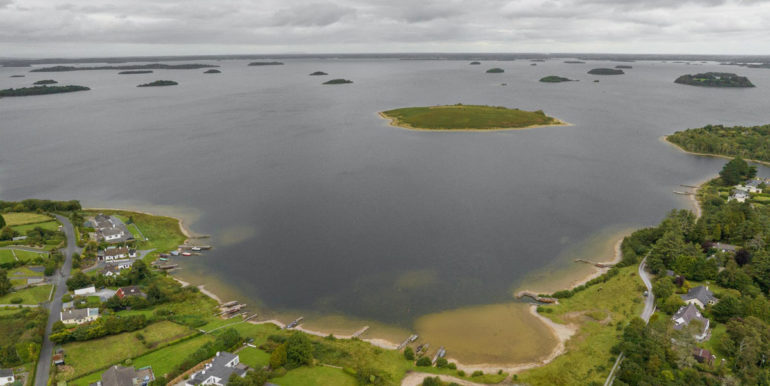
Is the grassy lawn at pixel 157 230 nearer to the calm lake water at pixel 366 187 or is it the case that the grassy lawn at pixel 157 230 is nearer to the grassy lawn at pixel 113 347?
the calm lake water at pixel 366 187

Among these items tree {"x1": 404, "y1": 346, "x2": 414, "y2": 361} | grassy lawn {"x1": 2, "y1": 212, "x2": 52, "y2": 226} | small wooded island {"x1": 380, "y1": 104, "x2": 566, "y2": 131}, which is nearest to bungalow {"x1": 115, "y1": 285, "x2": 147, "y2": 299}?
tree {"x1": 404, "y1": 346, "x2": 414, "y2": 361}

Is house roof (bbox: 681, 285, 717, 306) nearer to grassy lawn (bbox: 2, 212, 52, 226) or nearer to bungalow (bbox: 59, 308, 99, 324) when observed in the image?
bungalow (bbox: 59, 308, 99, 324)

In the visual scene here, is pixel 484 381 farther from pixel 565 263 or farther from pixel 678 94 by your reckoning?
pixel 678 94

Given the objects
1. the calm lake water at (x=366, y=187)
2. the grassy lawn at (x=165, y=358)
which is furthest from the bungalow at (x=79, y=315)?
the calm lake water at (x=366, y=187)

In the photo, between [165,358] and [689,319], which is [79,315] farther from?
[689,319]

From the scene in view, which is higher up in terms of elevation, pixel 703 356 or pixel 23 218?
pixel 23 218

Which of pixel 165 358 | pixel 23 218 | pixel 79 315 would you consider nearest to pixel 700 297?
pixel 165 358
